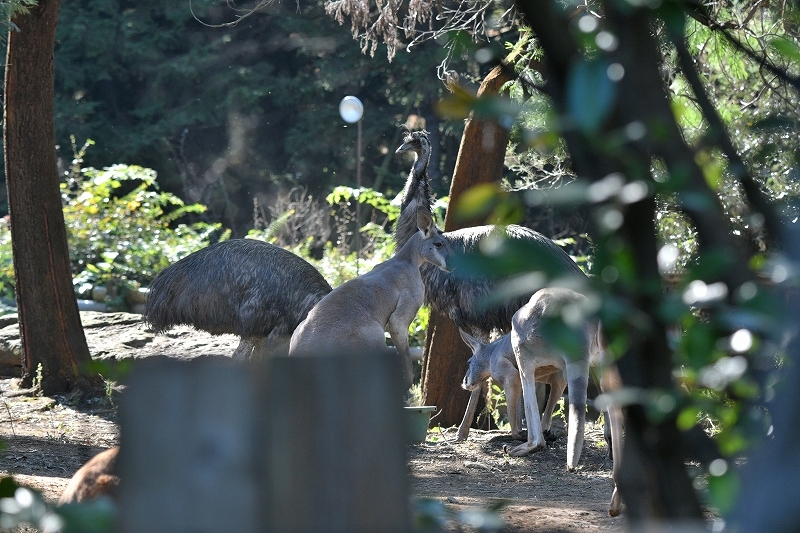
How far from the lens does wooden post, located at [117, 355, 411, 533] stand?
5.84ft

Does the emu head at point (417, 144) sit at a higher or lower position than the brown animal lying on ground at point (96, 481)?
higher

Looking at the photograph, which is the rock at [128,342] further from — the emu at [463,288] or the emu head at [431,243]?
the emu head at [431,243]

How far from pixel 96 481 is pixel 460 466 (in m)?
4.61

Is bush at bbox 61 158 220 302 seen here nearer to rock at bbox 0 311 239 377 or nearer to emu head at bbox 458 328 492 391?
rock at bbox 0 311 239 377

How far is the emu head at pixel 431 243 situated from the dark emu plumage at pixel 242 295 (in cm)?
105

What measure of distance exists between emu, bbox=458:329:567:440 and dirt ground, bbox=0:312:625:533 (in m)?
0.27

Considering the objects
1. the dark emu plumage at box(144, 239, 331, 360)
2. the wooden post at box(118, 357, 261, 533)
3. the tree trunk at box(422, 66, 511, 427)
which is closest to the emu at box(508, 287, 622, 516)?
the tree trunk at box(422, 66, 511, 427)

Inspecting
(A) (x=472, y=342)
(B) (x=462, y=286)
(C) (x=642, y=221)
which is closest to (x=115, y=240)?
(B) (x=462, y=286)

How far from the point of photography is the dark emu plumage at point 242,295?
346 inches

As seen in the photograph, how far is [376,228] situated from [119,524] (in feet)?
47.9

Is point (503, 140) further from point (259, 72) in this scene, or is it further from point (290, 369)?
point (259, 72)

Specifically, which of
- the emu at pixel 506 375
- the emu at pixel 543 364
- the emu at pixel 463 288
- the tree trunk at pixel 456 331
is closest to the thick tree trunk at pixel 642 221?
the emu at pixel 543 364

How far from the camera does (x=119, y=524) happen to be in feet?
5.79

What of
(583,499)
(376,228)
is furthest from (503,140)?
(376,228)
